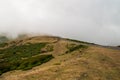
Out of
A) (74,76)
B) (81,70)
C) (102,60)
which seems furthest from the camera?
(102,60)

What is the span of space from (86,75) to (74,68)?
11.8 meters

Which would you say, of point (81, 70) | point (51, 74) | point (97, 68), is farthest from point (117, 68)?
point (51, 74)

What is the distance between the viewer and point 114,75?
124250 millimetres

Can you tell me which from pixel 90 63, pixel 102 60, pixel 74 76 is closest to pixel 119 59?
pixel 102 60

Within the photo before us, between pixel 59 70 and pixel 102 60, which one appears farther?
pixel 102 60

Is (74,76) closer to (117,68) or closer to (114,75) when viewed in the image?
(114,75)

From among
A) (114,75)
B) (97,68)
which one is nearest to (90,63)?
(97,68)

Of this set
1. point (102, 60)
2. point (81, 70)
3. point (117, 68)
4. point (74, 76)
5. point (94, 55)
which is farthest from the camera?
point (94, 55)

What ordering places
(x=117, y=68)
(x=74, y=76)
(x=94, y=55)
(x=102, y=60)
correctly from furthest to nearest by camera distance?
(x=94, y=55)
(x=102, y=60)
(x=117, y=68)
(x=74, y=76)

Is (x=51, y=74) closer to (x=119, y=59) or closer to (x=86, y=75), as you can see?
(x=86, y=75)

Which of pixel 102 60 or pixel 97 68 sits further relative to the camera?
pixel 102 60

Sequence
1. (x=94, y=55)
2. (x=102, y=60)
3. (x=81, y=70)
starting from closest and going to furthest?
(x=81, y=70) → (x=102, y=60) → (x=94, y=55)

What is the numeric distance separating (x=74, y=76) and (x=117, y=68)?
29284 mm

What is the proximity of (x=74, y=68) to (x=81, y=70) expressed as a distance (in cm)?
Result: 516
